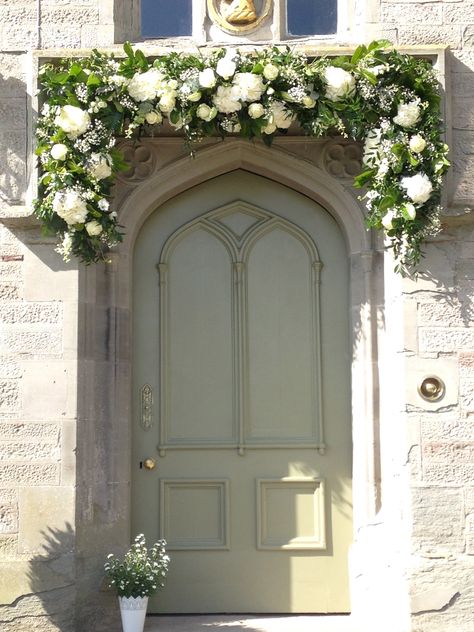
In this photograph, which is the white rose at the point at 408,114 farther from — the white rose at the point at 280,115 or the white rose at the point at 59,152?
the white rose at the point at 59,152

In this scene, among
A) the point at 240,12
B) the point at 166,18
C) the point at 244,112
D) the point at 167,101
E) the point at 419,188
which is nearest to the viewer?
the point at 419,188

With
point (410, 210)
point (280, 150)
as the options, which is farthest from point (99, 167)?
point (410, 210)

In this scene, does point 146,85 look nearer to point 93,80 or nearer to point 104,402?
point 93,80

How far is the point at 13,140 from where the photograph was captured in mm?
6258

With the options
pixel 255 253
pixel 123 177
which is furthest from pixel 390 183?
pixel 123 177

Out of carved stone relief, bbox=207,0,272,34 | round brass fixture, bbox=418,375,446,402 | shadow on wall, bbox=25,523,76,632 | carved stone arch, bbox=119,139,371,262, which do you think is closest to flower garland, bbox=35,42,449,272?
carved stone arch, bbox=119,139,371,262

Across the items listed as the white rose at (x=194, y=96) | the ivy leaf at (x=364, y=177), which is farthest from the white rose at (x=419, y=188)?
the white rose at (x=194, y=96)

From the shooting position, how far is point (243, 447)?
21.6ft

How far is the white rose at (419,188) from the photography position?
19.5ft

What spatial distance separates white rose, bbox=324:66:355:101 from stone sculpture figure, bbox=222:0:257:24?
781 mm

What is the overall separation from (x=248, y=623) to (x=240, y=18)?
366 cm

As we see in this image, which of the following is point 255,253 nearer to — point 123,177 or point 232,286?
point 232,286

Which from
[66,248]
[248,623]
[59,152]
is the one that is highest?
[59,152]

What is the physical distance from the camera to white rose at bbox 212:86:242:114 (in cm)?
604
